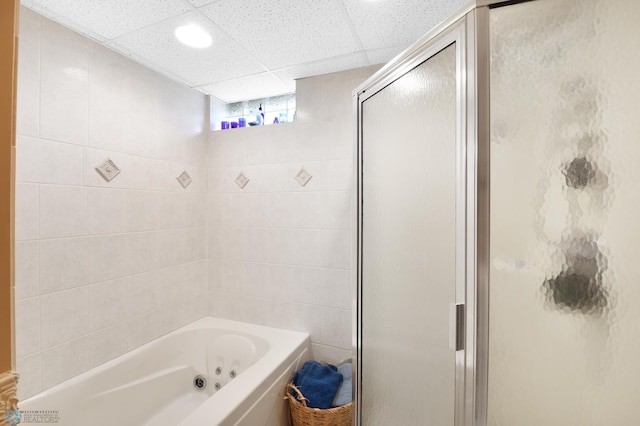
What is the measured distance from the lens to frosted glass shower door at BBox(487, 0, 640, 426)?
569 millimetres

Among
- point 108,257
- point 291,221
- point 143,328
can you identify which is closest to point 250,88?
point 291,221

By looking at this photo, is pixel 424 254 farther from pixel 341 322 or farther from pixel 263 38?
pixel 263 38

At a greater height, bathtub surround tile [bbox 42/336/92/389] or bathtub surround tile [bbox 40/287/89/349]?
bathtub surround tile [bbox 40/287/89/349]

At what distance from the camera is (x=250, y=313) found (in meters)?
2.00

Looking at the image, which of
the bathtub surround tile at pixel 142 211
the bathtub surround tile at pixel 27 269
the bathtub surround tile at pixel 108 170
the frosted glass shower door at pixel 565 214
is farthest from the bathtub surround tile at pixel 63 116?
the frosted glass shower door at pixel 565 214

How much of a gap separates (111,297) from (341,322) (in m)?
1.30

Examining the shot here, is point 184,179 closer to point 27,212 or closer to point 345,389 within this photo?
point 27,212

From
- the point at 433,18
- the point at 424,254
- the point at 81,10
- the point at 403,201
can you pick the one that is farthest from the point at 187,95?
the point at 424,254

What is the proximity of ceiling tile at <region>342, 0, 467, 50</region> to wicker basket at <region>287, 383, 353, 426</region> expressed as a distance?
1.85 metres

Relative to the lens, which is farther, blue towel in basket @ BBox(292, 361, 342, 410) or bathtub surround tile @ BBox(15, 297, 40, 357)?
blue towel in basket @ BBox(292, 361, 342, 410)

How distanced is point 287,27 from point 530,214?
126cm

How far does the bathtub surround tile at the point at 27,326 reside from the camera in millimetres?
1146

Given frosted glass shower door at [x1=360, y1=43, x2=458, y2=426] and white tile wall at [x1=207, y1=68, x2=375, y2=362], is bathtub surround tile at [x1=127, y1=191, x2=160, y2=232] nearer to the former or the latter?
white tile wall at [x1=207, y1=68, x2=375, y2=362]

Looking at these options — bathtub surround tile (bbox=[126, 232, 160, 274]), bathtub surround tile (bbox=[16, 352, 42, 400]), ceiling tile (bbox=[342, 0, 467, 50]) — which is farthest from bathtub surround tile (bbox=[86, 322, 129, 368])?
ceiling tile (bbox=[342, 0, 467, 50])
